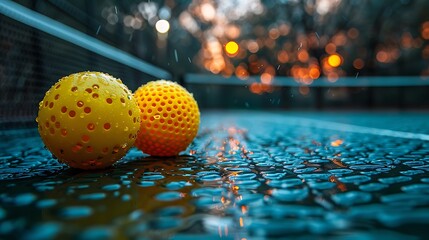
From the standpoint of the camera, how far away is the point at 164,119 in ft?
9.71

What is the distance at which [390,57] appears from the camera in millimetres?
30125

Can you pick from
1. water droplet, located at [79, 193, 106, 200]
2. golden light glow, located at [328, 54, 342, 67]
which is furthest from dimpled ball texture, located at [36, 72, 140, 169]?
golden light glow, located at [328, 54, 342, 67]

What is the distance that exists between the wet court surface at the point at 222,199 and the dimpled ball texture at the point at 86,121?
12 cm

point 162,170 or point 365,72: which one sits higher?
point 365,72

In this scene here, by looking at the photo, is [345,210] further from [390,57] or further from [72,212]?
[390,57]

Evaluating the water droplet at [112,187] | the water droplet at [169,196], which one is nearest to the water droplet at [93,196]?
the water droplet at [112,187]

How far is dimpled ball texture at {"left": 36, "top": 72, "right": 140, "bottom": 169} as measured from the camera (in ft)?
7.41

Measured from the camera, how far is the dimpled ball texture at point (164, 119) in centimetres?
296

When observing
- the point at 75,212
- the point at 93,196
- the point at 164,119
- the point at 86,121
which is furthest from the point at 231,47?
the point at 75,212

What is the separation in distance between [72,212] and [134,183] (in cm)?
57

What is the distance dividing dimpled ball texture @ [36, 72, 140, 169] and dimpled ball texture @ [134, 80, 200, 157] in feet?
1.68

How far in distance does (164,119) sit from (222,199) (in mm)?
1432

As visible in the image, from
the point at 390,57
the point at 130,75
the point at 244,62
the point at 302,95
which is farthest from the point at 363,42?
the point at 130,75

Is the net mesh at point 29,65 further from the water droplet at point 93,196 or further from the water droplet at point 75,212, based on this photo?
the water droplet at point 75,212
